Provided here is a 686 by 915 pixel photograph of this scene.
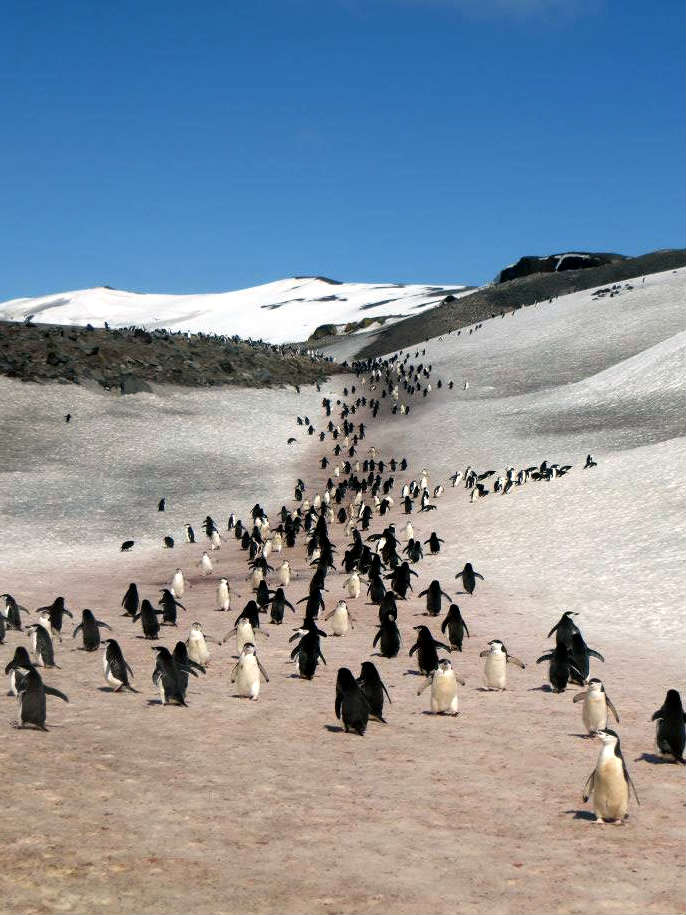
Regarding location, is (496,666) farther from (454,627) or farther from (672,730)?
(672,730)

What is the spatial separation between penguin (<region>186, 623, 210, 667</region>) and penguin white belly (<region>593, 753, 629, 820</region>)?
8.93m

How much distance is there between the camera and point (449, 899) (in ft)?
28.0

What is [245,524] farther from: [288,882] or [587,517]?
[288,882]

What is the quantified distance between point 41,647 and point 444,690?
6.83m

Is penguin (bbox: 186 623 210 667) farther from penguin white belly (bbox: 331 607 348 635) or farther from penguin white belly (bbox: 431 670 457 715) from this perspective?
penguin white belly (bbox: 431 670 457 715)

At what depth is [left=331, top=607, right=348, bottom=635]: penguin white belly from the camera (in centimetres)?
2156

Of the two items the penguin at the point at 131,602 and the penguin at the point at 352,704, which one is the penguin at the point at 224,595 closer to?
the penguin at the point at 131,602

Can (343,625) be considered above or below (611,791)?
above

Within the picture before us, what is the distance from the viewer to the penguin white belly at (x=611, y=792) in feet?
34.4

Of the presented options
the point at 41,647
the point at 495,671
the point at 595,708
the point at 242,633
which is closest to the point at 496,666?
the point at 495,671

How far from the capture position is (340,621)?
850 inches

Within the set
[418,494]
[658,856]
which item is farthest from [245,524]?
[658,856]

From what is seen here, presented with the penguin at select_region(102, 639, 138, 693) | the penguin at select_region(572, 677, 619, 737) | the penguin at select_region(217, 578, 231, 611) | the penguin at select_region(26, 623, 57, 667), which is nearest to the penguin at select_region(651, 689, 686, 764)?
the penguin at select_region(572, 677, 619, 737)

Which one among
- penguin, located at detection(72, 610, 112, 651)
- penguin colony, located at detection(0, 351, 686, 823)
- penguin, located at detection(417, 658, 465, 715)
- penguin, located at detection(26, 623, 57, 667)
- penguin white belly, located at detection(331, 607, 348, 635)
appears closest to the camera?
penguin colony, located at detection(0, 351, 686, 823)
